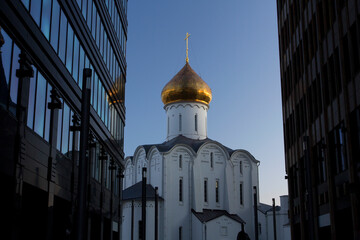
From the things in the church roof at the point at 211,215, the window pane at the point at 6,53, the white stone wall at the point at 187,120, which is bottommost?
the church roof at the point at 211,215

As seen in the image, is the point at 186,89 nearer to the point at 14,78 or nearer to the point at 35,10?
the point at 35,10

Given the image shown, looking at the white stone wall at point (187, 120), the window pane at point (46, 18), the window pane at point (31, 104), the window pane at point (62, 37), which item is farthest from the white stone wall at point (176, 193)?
the window pane at point (31, 104)

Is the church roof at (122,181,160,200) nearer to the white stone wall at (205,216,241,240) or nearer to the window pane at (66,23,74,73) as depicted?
the white stone wall at (205,216,241,240)

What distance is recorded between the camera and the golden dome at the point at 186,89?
5872cm

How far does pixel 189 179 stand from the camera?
53031 millimetres

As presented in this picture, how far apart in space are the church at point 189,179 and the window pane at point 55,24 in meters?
33.9

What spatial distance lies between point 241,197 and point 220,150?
19.2 ft

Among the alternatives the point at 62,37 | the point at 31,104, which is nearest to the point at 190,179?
the point at 62,37

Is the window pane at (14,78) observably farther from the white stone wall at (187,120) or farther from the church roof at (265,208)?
the white stone wall at (187,120)

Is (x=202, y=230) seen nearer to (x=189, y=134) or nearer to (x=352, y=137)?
(x=189, y=134)

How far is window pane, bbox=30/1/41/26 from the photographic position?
47.4 ft

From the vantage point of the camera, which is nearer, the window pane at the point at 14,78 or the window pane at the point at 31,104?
the window pane at the point at 14,78

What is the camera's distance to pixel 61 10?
17578 millimetres

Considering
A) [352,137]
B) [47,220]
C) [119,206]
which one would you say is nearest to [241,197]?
[119,206]
